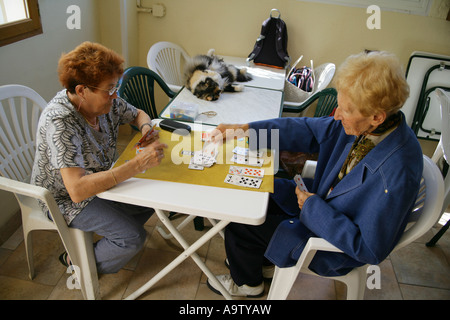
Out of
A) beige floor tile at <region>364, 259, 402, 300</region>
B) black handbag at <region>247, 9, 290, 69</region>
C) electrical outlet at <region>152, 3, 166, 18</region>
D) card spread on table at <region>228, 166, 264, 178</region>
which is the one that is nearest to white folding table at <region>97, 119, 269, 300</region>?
card spread on table at <region>228, 166, 264, 178</region>

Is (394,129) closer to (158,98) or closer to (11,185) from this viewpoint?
(11,185)

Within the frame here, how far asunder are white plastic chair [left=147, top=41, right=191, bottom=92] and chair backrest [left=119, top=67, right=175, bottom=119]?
1.02 feet

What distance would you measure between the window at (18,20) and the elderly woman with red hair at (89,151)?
0.81 m

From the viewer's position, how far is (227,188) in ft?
4.50

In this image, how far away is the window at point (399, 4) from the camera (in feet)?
9.46

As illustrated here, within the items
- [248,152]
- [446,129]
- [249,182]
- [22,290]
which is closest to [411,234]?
[249,182]

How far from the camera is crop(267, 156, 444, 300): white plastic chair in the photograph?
49.3 inches

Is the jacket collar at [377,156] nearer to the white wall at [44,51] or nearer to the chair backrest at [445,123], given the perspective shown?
the chair backrest at [445,123]


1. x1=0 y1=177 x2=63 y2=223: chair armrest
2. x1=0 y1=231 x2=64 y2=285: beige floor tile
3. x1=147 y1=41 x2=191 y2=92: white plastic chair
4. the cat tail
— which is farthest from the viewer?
x1=147 y1=41 x2=191 y2=92: white plastic chair

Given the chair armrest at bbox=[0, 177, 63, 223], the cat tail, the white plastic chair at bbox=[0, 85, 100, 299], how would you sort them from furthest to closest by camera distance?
the cat tail < the white plastic chair at bbox=[0, 85, 100, 299] < the chair armrest at bbox=[0, 177, 63, 223]

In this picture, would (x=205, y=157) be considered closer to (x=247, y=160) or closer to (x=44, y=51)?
(x=247, y=160)

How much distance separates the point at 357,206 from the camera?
1312 mm

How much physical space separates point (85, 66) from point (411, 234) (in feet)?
4.85

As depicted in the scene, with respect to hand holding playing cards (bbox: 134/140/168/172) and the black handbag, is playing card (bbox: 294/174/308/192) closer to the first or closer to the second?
hand holding playing cards (bbox: 134/140/168/172)
